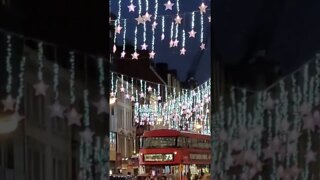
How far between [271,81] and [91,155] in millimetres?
1292

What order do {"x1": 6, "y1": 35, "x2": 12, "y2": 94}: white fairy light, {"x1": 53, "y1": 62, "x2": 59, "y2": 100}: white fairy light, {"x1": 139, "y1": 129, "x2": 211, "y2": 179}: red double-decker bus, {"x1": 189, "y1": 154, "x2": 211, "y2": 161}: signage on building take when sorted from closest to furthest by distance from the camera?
{"x1": 6, "y1": 35, "x2": 12, "y2": 94}: white fairy light < {"x1": 53, "y1": 62, "x2": 59, "y2": 100}: white fairy light < {"x1": 139, "y1": 129, "x2": 211, "y2": 179}: red double-decker bus < {"x1": 189, "y1": 154, "x2": 211, "y2": 161}: signage on building

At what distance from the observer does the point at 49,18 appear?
387 centimetres

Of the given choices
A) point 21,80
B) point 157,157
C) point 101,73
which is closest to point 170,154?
point 157,157

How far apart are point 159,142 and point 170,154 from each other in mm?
500

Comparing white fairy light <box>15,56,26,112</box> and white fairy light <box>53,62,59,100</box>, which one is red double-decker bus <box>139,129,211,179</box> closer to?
white fairy light <box>53,62,59,100</box>

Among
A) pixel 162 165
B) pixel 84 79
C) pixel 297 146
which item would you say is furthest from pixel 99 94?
pixel 162 165

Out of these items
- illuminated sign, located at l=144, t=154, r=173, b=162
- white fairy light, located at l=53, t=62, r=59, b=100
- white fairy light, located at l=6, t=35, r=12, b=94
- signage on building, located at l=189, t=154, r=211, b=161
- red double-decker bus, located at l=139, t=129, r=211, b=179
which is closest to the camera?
white fairy light, located at l=6, t=35, r=12, b=94

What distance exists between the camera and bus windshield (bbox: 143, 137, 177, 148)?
59.3 feet

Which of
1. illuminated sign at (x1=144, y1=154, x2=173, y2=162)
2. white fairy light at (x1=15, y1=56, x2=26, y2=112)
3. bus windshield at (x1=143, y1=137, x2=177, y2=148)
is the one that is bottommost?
white fairy light at (x1=15, y1=56, x2=26, y2=112)

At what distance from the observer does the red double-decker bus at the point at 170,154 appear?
1806 centimetres

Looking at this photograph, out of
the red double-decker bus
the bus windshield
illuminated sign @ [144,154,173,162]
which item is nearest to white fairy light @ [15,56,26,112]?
the red double-decker bus

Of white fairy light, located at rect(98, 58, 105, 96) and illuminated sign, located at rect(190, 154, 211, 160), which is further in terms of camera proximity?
illuminated sign, located at rect(190, 154, 211, 160)

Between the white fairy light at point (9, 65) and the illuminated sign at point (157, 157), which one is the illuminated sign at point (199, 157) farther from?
the white fairy light at point (9, 65)

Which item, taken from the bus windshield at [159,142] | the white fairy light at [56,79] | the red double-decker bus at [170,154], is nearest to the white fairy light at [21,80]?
the white fairy light at [56,79]
